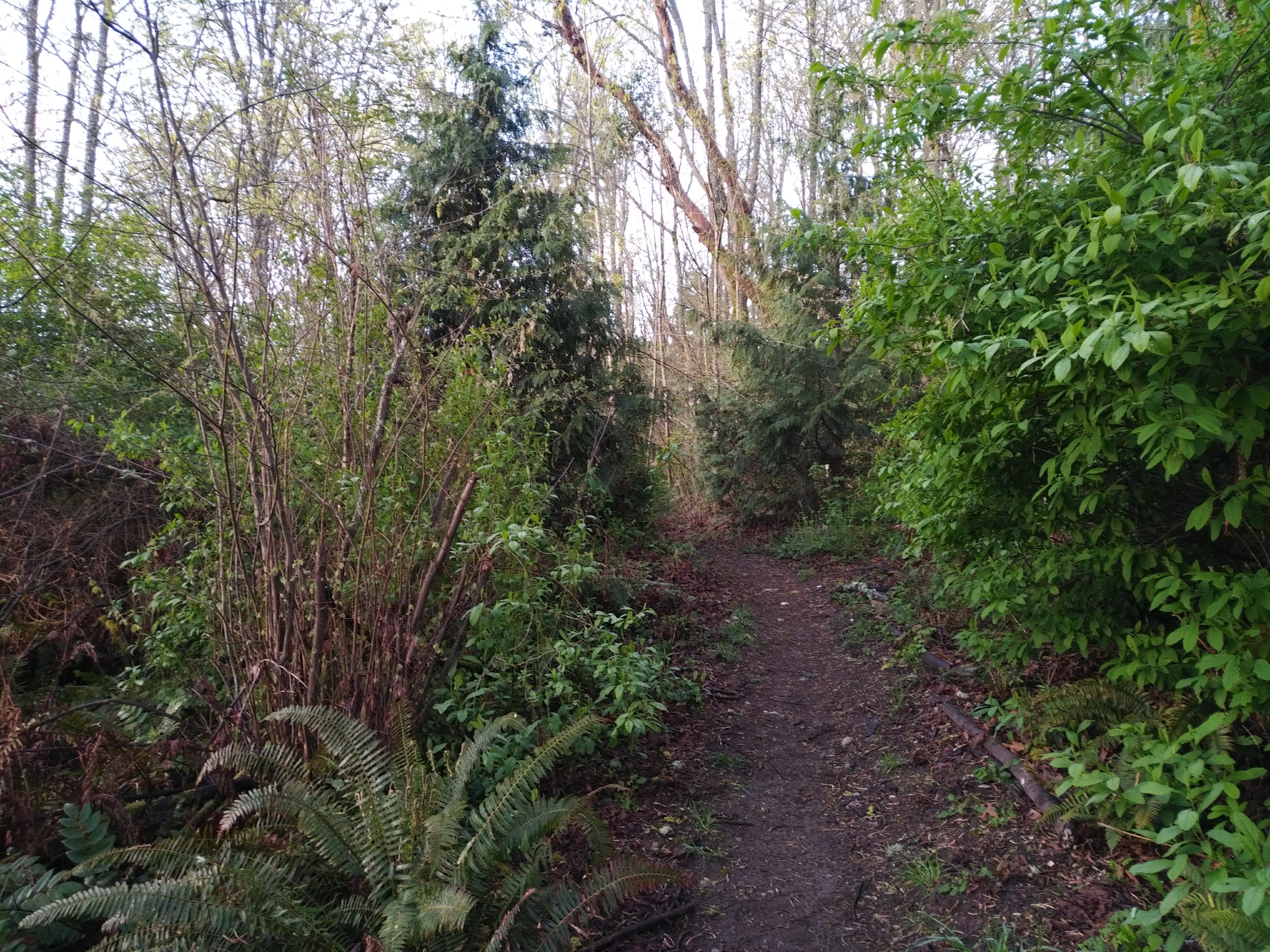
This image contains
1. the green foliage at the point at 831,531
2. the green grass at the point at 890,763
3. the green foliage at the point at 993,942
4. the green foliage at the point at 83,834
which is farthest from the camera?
the green foliage at the point at 831,531

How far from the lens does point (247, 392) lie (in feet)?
10.3

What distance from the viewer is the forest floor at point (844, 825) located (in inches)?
117

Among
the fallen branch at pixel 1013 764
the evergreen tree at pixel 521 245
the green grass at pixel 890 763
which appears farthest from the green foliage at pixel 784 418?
the green grass at pixel 890 763

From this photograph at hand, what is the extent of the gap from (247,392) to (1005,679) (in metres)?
4.61

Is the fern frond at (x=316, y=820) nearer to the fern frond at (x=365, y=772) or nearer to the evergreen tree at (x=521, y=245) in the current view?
the fern frond at (x=365, y=772)

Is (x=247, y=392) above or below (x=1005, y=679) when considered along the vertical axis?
above

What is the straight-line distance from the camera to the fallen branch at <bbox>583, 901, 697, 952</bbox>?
9.48 feet

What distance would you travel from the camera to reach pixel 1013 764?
380 cm

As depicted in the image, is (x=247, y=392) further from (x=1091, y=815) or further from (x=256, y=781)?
(x=1091, y=815)

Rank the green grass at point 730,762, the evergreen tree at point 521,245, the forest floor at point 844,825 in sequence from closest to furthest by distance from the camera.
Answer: the forest floor at point 844,825, the green grass at point 730,762, the evergreen tree at point 521,245

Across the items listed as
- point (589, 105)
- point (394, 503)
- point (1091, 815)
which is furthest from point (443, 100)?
point (589, 105)

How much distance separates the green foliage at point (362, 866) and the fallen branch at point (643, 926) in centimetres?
28

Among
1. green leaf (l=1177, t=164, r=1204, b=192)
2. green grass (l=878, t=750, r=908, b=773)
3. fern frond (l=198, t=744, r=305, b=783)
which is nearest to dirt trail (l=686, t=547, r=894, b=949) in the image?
green grass (l=878, t=750, r=908, b=773)

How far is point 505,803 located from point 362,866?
59cm
